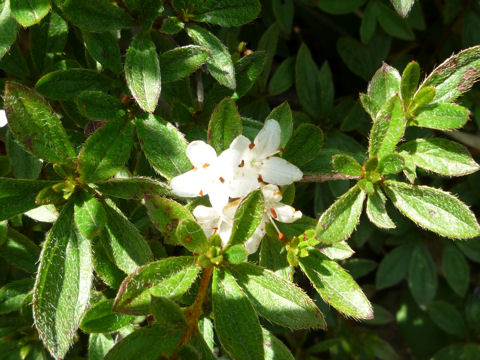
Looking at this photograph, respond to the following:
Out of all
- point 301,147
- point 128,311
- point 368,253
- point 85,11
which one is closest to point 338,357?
point 368,253

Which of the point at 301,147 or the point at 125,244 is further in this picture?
the point at 301,147

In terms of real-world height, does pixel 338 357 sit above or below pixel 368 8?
below

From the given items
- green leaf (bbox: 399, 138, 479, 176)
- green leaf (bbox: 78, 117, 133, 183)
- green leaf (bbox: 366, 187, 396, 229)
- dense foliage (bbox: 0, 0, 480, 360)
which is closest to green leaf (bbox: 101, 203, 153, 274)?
dense foliage (bbox: 0, 0, 480, 360)

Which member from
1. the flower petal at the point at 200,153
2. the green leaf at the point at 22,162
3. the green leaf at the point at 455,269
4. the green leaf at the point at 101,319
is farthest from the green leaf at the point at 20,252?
the green leaf at the point at 455,269

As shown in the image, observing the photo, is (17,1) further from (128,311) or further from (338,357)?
(338,357)

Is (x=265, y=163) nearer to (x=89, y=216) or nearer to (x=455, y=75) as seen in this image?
(x=89, y=216)

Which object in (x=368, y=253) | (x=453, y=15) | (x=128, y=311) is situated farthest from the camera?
(x=368, y=253)

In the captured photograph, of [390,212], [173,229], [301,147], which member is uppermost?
[301,147]

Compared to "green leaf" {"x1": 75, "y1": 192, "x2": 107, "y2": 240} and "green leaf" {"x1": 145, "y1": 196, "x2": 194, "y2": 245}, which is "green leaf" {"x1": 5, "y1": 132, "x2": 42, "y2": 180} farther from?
"green leaf" {"x1": 145, "y1": 196, "x2": 194, "y2": 245}
